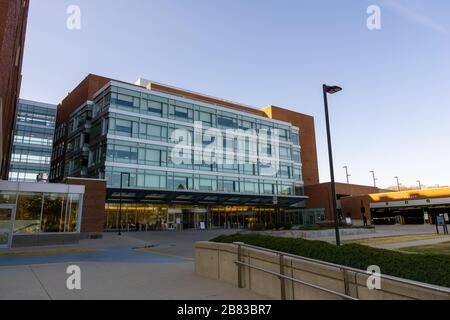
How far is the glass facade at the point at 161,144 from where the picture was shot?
39062mm

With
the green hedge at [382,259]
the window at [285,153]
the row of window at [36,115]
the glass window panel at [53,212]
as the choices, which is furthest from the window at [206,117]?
the green hedge at [382,259]

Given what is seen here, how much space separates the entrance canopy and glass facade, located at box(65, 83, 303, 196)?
0.77 m

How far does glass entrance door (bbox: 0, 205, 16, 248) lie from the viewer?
20.5 meters

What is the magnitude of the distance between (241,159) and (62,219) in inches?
1176

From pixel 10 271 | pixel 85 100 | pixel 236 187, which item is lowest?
pixel 10 271

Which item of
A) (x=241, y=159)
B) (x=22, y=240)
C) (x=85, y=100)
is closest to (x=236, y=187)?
(x=241, y=159)

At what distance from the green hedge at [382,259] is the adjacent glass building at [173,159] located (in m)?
29.4

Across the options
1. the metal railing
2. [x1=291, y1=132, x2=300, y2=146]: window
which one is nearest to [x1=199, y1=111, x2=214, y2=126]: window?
[x1=291, y1=132, x2=300, y2=146]: window

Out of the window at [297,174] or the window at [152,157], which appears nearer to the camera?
the window at [152,157]

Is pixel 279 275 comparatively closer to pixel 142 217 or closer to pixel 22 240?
pixel 22 240

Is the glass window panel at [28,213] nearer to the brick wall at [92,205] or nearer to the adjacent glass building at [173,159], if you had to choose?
the brick wall at [92,205]

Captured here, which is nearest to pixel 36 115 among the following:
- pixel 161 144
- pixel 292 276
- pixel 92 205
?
pixel 161 144
